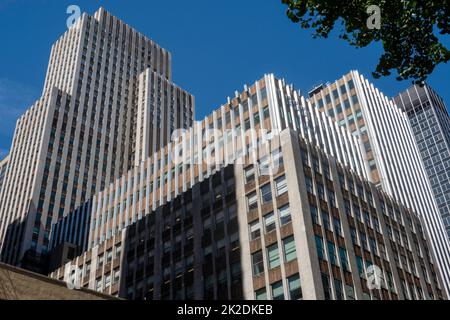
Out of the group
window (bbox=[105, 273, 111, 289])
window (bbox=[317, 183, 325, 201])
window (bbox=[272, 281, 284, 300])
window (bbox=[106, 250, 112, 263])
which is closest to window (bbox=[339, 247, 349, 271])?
window (bbox=[317, 183, 325, 201])

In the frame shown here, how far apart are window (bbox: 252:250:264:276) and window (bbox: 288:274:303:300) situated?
12.3 ft

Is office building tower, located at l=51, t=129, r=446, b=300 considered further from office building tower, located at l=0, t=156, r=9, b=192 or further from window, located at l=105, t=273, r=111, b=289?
office building tower, located at l=0, t=156, r=9, b=192

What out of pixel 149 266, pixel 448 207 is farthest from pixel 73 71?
pixel 448 207

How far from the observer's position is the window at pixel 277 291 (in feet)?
155

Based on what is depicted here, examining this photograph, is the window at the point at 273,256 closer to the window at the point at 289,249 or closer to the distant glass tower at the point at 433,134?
the window at the point at 289,249

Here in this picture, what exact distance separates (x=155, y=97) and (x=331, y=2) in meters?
137

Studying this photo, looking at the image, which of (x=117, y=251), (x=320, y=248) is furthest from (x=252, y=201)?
(x=117, y=251)

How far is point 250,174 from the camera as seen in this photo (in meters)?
58.6

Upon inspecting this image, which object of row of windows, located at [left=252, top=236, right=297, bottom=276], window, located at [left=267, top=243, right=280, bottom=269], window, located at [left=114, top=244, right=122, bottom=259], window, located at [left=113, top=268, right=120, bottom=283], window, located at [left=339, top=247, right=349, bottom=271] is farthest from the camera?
window, located at [left=114, top=244, right=122, bottom=259]

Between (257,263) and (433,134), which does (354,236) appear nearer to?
(257,263)

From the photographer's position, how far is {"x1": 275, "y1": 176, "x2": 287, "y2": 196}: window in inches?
2124

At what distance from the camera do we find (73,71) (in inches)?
5881

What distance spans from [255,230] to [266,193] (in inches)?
162
